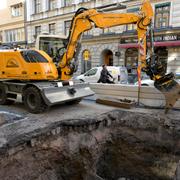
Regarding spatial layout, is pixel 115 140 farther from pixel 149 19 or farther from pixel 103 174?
pixel 149 19

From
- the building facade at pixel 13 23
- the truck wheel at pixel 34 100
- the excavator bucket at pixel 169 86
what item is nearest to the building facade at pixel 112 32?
the building facade at pixel 13 23

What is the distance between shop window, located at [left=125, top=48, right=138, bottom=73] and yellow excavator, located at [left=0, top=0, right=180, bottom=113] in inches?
460

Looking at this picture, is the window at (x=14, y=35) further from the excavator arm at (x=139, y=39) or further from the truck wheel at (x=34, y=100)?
the truck wheel at (x=34, y=100)

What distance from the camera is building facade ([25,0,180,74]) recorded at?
51.6ft

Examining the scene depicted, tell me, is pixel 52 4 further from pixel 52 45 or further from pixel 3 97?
pixel 3 97

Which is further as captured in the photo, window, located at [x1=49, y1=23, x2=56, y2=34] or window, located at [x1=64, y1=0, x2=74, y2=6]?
window, located at [x1=49, y1=23, x2=56, y2=34]

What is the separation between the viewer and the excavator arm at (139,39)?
596cm

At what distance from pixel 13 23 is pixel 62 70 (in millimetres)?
23325

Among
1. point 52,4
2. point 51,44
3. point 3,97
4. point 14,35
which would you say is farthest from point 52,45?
point 14,35

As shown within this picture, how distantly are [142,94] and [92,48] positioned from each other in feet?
44.7

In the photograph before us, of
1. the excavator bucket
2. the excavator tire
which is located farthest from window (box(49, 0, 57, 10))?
the excavator bucket

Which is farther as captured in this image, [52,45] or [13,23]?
[13,23]

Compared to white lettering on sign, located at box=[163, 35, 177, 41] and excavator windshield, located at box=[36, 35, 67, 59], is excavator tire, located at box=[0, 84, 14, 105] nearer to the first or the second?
excavator windshield, located at box=[36, 35, 67, 59]

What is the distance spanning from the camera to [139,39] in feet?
21.0
